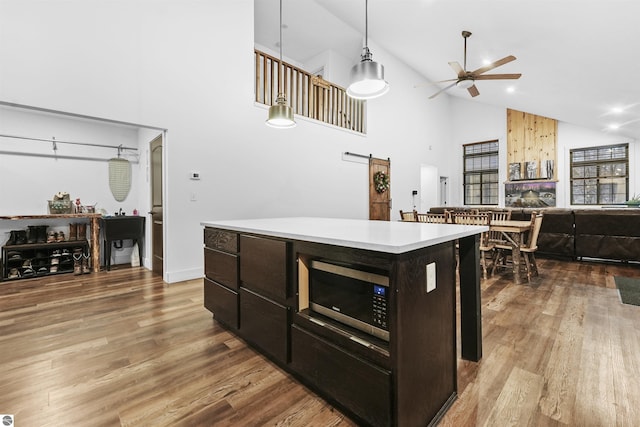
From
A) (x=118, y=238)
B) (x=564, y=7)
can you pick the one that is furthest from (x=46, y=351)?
(x=564, y=7)

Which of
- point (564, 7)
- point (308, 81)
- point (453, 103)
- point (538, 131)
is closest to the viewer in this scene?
point (564, 7)

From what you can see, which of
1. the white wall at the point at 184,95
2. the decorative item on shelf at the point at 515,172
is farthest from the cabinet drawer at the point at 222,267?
the decorative item on shelf at the point at 515,172

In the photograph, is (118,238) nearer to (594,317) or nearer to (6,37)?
(6,37)

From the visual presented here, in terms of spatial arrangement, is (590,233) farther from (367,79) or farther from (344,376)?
(344,376)

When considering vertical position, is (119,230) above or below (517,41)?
below

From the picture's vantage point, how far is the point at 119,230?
4.41 meters

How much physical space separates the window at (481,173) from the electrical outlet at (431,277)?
10.1m

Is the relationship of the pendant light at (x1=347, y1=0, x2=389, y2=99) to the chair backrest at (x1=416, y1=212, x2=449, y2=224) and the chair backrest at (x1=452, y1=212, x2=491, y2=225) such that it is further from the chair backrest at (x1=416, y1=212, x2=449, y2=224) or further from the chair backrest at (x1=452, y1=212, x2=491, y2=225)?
the chair backrest at (x1=416, y1=212, x2=449, y2=224)

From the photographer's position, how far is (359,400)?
1.20 metres

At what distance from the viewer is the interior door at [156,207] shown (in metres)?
3.98

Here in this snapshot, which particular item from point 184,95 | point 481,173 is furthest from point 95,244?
point 481,173

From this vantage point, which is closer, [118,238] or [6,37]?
[6,37]

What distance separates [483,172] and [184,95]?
9.76m

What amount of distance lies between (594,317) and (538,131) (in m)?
8.32
